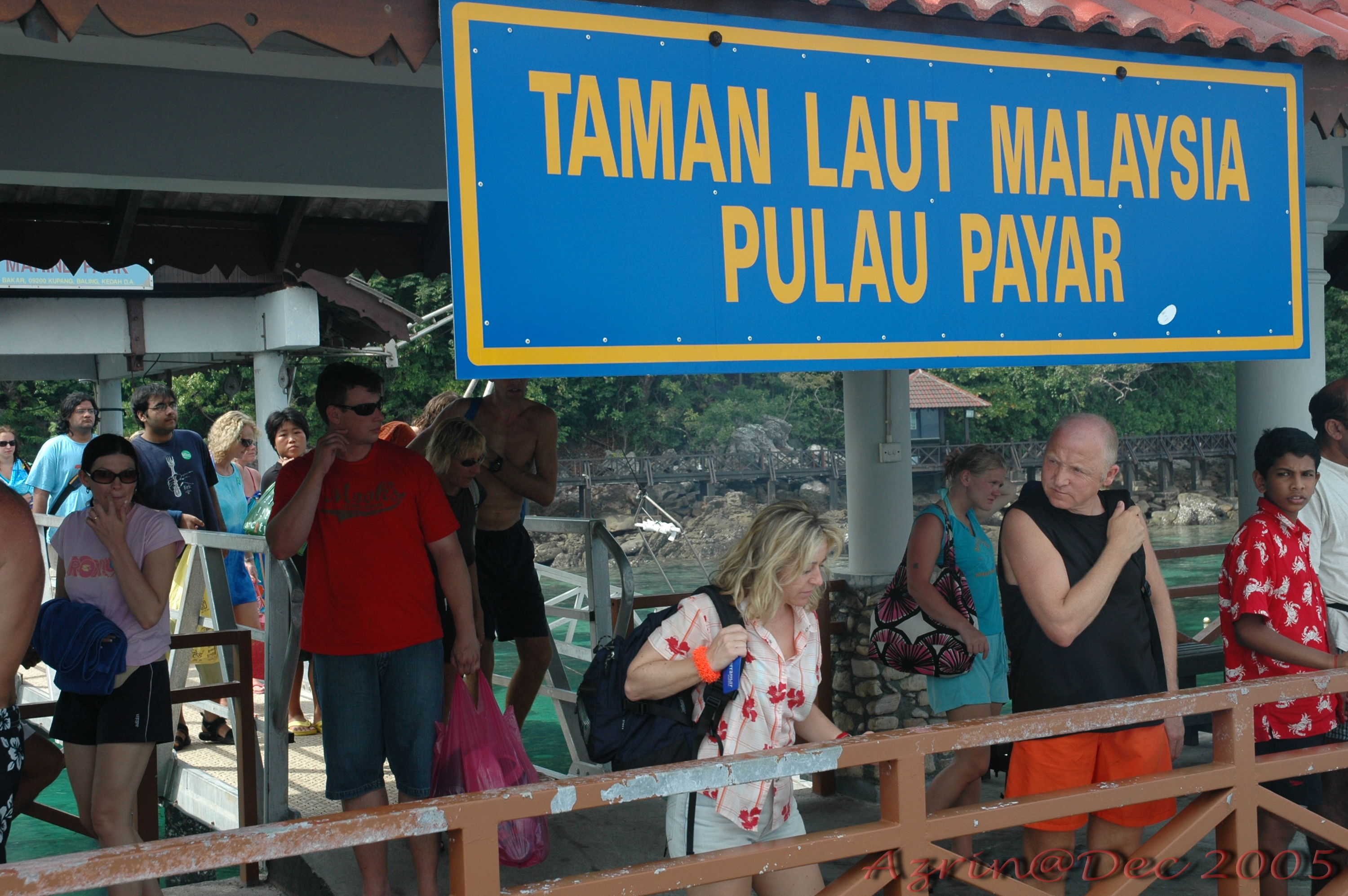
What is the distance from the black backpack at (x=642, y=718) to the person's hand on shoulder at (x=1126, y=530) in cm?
107

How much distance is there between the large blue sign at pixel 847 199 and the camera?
9.26ft

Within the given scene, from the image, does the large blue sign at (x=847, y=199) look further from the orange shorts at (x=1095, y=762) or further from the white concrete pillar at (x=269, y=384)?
the white concrete pillar at (x=269, y=384)

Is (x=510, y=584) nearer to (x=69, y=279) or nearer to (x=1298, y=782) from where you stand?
(x=1298, y=782)

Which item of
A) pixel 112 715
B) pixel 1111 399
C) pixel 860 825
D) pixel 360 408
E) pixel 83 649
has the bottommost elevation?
pixel 860 825

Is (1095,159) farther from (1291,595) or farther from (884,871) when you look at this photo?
(884,871)

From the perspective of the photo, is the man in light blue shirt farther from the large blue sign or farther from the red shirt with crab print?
the red shirt with crab print

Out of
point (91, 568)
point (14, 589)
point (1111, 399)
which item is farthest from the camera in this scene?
point (1111, 399)

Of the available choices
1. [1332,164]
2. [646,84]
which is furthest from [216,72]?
[1332,164]

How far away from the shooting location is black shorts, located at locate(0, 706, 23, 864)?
2.72 m

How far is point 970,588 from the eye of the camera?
179 inches

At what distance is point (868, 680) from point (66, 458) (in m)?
5.24

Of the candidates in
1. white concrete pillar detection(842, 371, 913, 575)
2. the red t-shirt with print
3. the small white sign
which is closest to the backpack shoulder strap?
the red t-shirt with print

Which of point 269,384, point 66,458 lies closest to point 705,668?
point 66,458

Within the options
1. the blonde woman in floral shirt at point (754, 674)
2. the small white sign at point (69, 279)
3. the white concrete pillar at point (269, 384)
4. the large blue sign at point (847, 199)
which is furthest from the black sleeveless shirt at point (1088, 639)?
the white concrete pillar at point (269, 384)
